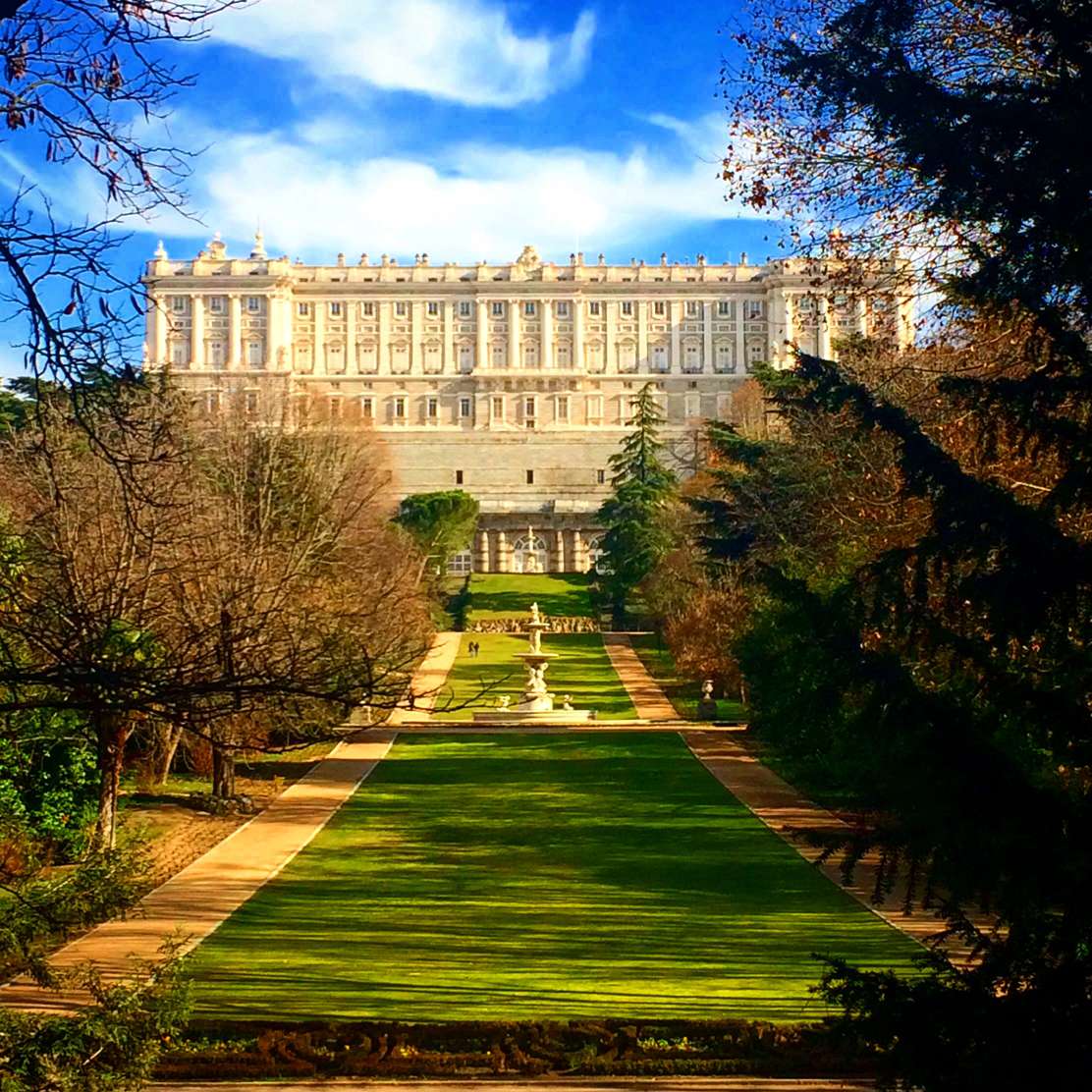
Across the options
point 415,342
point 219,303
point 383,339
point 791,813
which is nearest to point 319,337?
point 383,339

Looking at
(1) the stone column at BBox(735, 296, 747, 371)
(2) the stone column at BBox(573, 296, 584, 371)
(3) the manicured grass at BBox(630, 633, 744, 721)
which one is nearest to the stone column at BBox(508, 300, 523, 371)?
(2) the stone column at BBox(573, 296, 584, 371)

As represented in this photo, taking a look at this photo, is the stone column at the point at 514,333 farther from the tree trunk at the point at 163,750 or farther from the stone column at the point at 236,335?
the tree trunk at the point at 163,750

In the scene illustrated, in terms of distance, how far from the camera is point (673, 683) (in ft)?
115

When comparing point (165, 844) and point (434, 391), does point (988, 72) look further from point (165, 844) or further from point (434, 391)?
point (434, 391)

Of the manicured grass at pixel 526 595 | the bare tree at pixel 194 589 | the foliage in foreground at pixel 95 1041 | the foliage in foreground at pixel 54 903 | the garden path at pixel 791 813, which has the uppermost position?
the bare tree at pixel 194 589

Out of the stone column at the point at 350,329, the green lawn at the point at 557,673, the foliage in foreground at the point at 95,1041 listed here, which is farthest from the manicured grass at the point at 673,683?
the stone column at the point at 350,329

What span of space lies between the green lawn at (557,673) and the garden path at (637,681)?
221mm

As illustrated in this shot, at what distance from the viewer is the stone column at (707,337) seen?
87938 mm

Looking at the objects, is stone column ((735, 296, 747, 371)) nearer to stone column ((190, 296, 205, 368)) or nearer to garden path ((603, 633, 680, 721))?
stone column ((190, 296, 205, 368))

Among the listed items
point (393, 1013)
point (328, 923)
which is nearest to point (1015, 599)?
point (393, 1013)

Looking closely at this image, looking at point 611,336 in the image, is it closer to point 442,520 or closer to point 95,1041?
point 442,520

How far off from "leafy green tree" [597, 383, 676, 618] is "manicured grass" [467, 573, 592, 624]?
2.18 metres

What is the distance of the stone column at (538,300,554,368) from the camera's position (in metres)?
87.3

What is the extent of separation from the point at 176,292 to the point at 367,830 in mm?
75157
